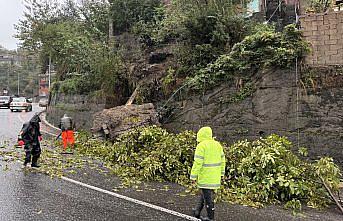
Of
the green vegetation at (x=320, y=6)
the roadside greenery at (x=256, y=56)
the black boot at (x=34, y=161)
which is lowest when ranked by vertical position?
the black boot at (x=34, y=161)

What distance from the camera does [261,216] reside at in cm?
632

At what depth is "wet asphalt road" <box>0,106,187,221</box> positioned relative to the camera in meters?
6.09

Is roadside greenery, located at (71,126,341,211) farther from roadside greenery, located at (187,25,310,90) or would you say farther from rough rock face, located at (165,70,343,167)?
roadside greenery, located at (187,25,310,90)

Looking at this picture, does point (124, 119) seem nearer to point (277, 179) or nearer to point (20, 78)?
point (277, 179)

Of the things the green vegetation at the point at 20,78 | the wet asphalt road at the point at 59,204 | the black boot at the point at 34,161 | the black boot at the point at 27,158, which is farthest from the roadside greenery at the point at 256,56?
the green vegetation at the point at 20,78

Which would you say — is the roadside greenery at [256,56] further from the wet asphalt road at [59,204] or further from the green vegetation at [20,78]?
the green vegetation at [20,78]

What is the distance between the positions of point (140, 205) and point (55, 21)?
25.6 m

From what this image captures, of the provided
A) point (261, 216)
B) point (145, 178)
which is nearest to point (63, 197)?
point (145, 178)

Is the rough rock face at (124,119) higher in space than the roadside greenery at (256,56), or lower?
lower

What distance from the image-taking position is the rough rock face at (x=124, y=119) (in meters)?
12.8

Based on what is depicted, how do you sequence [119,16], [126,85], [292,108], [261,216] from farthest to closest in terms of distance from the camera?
[119,16]
[126,85]
[292,108]
[261,216]

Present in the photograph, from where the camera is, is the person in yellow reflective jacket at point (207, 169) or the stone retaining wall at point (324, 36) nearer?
the person in yellow reflective jacket at point (207, 169)

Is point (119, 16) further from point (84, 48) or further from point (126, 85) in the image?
point (126, 85)

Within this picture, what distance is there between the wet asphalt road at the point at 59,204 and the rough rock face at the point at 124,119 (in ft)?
14.1
